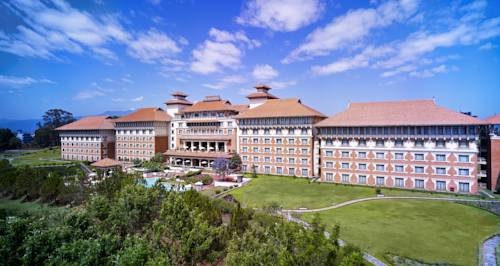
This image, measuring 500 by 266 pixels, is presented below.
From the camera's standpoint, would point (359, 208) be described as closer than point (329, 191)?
Yes

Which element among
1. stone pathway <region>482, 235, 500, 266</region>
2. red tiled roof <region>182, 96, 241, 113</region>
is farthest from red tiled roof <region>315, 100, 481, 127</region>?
red tiled roof <region>182, 96, 241, 113</region>

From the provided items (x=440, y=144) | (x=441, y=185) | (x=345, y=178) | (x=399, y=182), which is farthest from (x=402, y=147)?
(x=345, y=178)

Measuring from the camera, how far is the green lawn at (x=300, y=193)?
32.7 meters

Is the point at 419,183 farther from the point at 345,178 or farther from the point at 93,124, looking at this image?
the point at 93,124

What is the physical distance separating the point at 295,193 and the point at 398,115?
19.5m

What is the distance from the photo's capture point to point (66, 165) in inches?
2516

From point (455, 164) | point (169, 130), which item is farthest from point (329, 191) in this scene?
point (169, 130)

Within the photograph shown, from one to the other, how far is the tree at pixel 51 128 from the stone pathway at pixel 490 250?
122 metres

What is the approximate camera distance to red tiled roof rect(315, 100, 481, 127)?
36.2 m

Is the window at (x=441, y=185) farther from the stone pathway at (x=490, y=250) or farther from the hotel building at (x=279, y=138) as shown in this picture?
the hotel building at (x=279, y=138)

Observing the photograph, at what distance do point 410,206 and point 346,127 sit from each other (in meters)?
15.6

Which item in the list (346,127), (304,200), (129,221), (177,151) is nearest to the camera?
(129,221)

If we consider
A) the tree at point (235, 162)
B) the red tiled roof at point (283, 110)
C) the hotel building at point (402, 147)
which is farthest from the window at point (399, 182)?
the tree at point (235, 162)

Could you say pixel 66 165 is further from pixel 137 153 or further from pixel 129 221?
pixel 129 221
